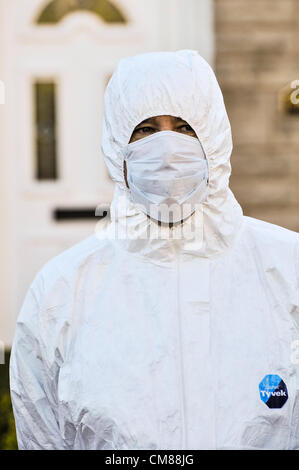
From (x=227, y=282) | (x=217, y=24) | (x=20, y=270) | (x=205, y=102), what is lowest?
(x=20, y=270)

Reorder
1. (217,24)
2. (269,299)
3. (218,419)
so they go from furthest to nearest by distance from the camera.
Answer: (217,24)
(269,299)
(218,419)

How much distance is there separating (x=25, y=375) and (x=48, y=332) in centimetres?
15

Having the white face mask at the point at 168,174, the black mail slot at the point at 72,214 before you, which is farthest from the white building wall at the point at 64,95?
the white face mask at the point at 168,174

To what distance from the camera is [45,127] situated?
4.95 meters

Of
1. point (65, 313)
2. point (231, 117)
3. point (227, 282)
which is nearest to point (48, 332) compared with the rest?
→ point (65, 313)

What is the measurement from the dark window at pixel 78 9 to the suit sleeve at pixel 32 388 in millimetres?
3230

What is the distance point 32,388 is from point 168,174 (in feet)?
2.29

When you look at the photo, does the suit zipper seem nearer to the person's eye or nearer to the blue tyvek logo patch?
the blue tyvek logo patch

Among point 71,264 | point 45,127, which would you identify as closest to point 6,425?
point 71,264

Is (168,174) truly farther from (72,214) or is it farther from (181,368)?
(72,214)

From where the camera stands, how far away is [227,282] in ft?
6.39

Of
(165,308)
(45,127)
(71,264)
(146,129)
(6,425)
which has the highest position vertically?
(45,127)

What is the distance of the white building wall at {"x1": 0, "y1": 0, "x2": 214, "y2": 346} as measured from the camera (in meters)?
4.83

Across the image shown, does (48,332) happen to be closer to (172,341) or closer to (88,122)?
(172,341)
